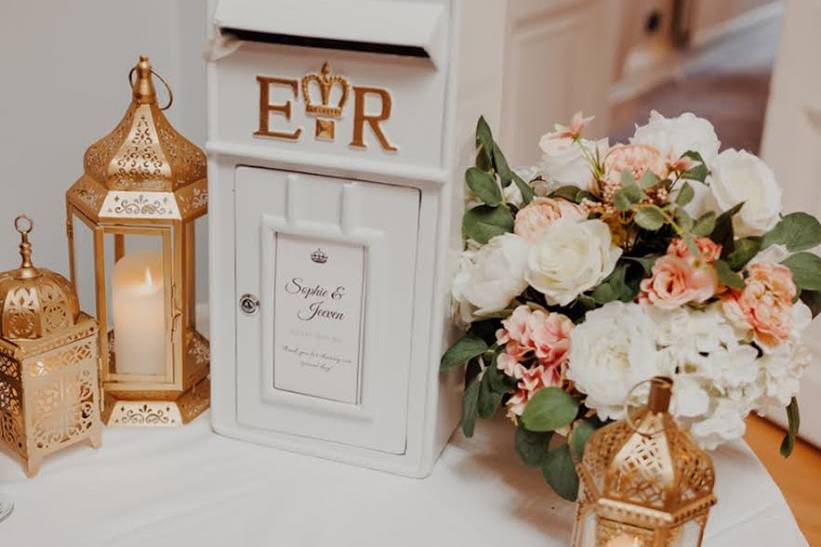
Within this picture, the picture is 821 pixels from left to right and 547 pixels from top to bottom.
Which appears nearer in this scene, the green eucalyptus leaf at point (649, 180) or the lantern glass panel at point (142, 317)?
the green eucalyptus leaf at point (649, 180)

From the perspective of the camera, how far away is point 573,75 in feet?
9.25

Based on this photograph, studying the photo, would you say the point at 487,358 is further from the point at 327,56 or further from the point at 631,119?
the point at 631,119

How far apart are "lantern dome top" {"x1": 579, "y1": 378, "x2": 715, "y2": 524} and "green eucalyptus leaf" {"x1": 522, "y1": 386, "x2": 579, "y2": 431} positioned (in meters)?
0.09

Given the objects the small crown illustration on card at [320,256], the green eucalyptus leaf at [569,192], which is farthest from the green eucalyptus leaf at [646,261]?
the small crown illustration on card at [320,256]

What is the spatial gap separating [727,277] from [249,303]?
520mm

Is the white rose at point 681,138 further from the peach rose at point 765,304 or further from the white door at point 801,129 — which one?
the white door at point 801,129

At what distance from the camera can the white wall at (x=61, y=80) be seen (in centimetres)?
139

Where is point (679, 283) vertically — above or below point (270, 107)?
below

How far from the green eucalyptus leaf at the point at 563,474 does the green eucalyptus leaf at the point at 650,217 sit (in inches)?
9.5

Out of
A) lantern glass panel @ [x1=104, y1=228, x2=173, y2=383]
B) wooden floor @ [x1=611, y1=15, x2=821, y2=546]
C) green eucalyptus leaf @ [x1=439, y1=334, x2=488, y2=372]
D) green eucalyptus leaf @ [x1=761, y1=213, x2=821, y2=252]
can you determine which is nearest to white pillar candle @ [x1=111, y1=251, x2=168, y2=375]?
lantern glass panel @ [x1=104, y1=228, x2=173, y2=383]

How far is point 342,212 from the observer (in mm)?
1098

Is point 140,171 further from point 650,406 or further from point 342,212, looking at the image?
point 650,406

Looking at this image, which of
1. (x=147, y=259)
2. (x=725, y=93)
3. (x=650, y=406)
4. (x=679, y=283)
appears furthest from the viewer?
(x=725, y=93)

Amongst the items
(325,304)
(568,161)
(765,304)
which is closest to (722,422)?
(765,304)
